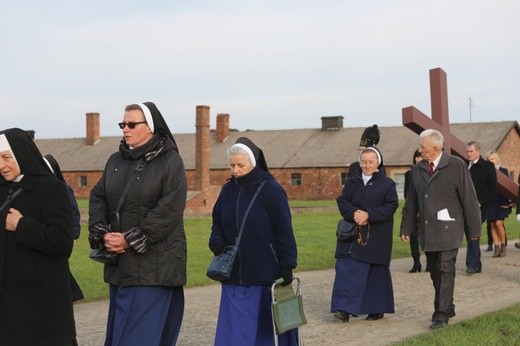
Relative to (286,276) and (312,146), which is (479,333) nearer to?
(286,276)

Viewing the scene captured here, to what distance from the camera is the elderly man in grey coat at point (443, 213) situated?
348 inches

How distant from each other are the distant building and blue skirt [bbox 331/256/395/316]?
3538 centimetres

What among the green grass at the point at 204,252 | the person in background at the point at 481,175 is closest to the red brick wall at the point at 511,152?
the green grass at the point at 204,252

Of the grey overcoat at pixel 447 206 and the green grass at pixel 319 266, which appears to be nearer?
the green grass at pixel 319 266

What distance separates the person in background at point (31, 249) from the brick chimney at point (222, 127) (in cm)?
5500

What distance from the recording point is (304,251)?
1720 centimetres

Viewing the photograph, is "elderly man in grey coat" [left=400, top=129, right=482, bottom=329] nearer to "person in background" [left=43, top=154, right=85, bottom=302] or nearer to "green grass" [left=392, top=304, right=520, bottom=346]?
"green grass" [left=392, top=304, right=520, bottom=346]

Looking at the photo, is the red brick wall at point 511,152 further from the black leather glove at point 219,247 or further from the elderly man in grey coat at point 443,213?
the black leather glove at point 219,247

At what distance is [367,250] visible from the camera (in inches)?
375

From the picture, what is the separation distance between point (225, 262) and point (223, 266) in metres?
0.04

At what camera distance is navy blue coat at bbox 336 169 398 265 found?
9.51 metres

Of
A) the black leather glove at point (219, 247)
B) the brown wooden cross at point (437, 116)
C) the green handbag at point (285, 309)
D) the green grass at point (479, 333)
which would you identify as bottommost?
the green grass at point (479, 333)

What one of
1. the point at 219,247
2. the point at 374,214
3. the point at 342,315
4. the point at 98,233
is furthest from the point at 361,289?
the point at 98,233

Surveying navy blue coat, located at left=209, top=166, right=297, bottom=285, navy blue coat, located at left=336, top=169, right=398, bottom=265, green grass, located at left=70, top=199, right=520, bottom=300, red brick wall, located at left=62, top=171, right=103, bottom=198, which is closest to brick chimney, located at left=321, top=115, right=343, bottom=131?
red brick wall, located at left=62, top=171, right=103, bottom=198
